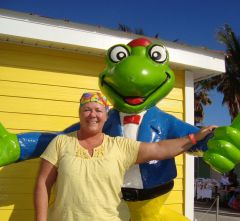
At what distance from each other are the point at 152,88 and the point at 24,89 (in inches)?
58.0

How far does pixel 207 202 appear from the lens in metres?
12.5

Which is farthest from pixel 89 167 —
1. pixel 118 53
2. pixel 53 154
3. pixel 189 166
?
pixel 189 166

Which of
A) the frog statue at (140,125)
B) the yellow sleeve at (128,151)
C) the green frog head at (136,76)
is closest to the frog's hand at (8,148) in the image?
the frog statue at (140,125)

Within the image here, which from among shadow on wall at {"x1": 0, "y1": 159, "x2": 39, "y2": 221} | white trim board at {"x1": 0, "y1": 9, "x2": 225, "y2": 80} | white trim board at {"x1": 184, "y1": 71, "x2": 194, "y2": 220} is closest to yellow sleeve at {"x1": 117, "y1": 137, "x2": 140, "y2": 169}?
white trim board at {"x1": 0, "y1": 9, "x2": 225, "y2": 80}

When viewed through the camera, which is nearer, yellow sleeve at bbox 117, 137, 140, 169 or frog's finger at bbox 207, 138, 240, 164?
yellow sleeve at bbox 117, 137, 140, 169

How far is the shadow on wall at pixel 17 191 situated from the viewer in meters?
3.37

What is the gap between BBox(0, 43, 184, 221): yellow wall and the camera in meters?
3.41

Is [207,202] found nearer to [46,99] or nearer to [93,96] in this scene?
[46,99]

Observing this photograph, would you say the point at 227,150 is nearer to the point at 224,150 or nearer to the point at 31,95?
the point at 224,150

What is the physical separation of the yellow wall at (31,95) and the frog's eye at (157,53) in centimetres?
120

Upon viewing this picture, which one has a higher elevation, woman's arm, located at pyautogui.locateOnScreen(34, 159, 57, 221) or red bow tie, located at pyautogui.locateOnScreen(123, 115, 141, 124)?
red bow tie, located at pyautogui.locateOnScreen(123, 115, 141, 124)

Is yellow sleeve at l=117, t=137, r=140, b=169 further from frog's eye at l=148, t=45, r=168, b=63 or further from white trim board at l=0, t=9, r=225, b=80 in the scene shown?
white trim board at l=0, t=9, r=225, b=80

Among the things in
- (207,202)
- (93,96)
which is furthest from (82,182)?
(207,202)

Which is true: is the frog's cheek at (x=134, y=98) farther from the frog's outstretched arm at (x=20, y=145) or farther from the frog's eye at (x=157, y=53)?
the frog's outstretched arm at (x=20, y=145)
